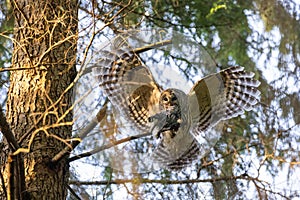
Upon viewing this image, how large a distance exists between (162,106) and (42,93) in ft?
2.14

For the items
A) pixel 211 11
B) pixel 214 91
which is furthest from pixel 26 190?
pixel 211 11

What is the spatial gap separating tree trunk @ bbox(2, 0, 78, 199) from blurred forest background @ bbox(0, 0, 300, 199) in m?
0.10

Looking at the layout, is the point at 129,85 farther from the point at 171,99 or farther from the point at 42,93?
the point at 42,93

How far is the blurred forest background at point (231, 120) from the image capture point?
3043mm

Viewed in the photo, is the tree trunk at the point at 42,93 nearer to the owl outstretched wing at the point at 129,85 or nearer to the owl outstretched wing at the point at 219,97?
the owl outstretched wing at the point at 129,85

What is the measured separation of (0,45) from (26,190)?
204 centimetres

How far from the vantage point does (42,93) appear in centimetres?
296

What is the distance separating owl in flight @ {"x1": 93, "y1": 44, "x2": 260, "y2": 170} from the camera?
101 inches

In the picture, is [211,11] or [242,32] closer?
[211,11]

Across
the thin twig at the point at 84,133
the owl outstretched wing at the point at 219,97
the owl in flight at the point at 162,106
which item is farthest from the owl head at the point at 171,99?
the thin twig at the point at 84,133

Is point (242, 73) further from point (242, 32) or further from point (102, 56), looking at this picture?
point (242, 32)

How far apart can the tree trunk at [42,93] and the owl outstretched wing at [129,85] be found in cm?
15

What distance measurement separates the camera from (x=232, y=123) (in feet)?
16.7

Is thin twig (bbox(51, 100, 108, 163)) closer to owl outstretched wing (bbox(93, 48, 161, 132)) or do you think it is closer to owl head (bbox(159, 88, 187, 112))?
owl outstretched wing (bbox(93, 48, 161, 132))
